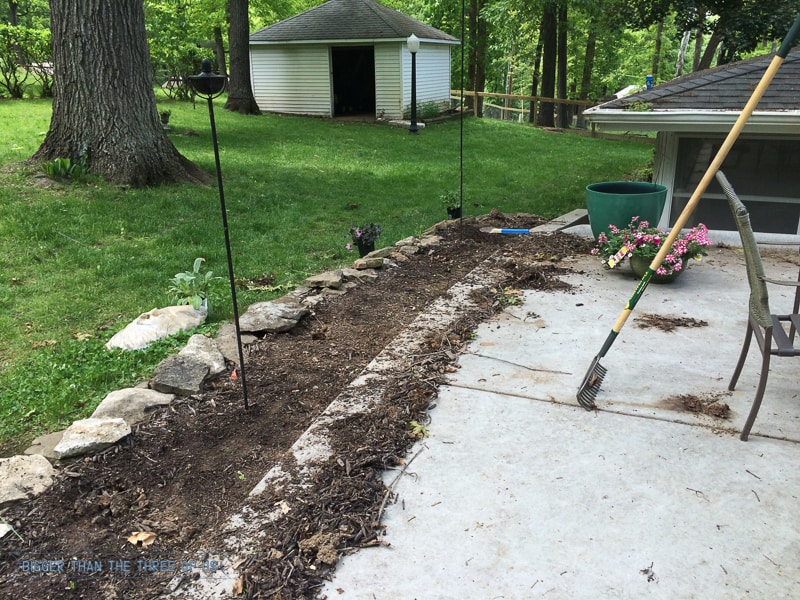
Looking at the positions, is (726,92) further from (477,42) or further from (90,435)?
(477,42)

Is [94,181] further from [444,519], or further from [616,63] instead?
[616,63]

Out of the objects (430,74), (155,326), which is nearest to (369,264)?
(155,326)

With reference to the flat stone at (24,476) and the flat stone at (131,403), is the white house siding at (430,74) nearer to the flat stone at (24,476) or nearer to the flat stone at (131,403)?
the flat stone at (131,403)

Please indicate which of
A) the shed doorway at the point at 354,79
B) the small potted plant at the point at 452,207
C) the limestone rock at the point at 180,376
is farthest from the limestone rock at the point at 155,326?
the shed doorway at the point at 354,79

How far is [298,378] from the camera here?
11.5 ft

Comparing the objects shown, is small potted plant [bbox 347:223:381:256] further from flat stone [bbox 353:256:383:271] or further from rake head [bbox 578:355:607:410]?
rake head [bbox 578:355:607:410]

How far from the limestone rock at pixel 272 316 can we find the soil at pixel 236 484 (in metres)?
0.08

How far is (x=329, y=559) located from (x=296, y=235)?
4.92 metres

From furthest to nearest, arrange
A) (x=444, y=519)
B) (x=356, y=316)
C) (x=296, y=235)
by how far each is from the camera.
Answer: (x=296, y=235) → (x=356, y=316) → (x=444, y=519)

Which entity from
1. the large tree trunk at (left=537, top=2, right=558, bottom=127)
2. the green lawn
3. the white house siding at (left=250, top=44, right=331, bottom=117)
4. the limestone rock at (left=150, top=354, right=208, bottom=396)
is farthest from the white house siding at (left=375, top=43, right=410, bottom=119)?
the limestone rock at (left=150, top=354, right=208, bottom=396)

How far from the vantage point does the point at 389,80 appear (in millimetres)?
17859

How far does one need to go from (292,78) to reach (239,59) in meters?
2.89

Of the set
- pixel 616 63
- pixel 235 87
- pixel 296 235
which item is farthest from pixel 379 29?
pixel 616 63

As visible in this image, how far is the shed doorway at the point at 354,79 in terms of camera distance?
20266 millimetres
